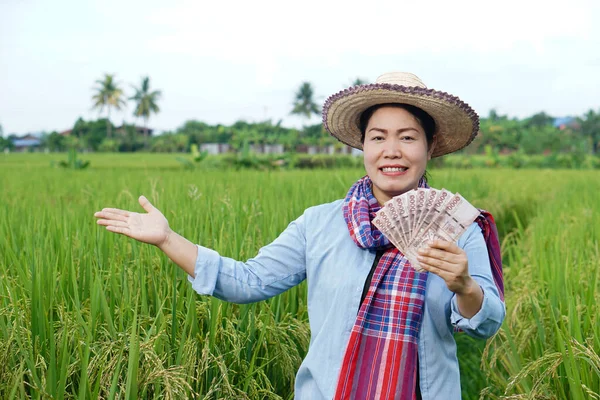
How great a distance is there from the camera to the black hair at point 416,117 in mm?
1530

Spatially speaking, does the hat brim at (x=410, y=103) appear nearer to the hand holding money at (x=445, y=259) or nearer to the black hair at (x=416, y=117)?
the black hair at (x=416, y=117)

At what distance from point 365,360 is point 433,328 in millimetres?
178

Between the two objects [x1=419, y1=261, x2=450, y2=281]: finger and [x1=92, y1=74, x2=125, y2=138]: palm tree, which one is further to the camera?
[x1=92, y1=74, x2=125, y2=138]: palm tree

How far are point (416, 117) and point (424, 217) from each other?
16.6 inches

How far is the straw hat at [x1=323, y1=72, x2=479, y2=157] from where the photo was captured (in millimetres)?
1465

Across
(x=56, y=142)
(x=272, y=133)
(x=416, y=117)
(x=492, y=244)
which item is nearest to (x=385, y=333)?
(x=492, y=244)

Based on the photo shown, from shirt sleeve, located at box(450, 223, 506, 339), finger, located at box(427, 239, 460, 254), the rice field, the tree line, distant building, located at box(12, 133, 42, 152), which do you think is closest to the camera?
finger, located at box(427, 239, 460, 254)

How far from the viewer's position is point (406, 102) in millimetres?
1504

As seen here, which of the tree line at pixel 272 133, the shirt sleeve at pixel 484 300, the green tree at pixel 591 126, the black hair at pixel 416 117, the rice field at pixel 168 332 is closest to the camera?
the shirt sleeve at pixel 484 300

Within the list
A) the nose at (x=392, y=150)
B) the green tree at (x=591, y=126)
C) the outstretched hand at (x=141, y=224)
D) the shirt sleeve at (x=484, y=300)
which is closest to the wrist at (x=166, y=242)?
the outstretched hand at (x=141, y=224)

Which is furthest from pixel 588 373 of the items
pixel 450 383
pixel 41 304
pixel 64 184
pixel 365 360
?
pixel 64 184

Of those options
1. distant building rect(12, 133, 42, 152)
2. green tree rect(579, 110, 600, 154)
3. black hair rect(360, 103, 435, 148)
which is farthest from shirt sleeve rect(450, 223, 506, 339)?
distant building rect(12, 133, 42, 152)

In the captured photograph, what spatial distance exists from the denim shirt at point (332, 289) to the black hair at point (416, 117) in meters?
0.26

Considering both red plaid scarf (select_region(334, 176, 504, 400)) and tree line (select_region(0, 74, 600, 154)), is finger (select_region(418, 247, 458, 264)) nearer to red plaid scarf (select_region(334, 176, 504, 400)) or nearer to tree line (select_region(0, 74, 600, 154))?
red plaid scarf (select_region(334, 176, 504, 400))
